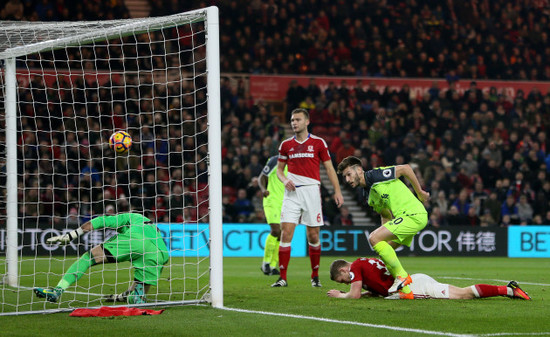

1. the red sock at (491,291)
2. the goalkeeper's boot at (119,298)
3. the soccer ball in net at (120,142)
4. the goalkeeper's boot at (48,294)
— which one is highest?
the soccer ball in net at (120,142)

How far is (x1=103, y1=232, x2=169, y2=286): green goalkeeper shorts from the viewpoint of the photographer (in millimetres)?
8070

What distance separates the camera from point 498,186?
2141cm

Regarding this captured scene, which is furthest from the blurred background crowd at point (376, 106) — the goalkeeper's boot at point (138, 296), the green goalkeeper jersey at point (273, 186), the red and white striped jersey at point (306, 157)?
the goalkeeper's boot at point (138, 296)

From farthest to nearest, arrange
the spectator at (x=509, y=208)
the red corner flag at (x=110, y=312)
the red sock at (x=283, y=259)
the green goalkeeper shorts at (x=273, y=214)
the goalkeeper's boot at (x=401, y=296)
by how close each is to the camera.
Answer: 1. the spectator at (x=509, y=208)
2. the green goalkeeper shorts at (x=273, y=214)
3. the red sock at (x=283, y=259)
4. the goalkeeper's boot at (x=401, y=296)
5. the red corner flag at (x=110, y=312)

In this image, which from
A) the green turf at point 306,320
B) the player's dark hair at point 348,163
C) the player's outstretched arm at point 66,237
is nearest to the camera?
the green turf at point 306,320

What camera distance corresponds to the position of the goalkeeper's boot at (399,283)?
8367mm

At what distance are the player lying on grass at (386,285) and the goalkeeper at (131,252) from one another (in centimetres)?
182

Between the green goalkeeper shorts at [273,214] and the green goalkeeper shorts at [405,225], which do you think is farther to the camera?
the green goalkeeper shorts at [273,214]

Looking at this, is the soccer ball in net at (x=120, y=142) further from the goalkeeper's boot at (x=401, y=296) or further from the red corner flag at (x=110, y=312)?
the goalkeeper's boot at (x=401, y=296)

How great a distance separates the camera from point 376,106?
922 inches

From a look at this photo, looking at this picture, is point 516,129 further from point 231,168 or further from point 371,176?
point 371,176

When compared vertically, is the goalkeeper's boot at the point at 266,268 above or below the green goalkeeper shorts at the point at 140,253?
below

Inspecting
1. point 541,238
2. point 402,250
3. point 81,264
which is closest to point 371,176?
point 81,264

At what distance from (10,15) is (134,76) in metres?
3.78
